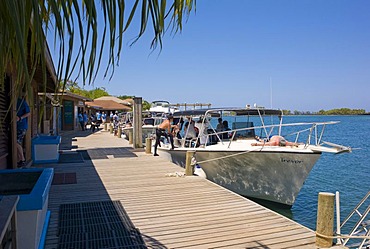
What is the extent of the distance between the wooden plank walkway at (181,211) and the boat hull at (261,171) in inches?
51.2

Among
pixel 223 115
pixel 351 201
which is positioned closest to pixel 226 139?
pixel 223 115

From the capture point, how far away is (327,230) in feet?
13.6

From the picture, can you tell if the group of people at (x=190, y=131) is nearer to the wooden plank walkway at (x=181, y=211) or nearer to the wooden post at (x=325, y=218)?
the wooden plank walkway at (x=181, y=211)

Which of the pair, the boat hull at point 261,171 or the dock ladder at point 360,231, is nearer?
the dock ladder at point 360,231

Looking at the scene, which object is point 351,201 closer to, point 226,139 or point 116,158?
point 226,139

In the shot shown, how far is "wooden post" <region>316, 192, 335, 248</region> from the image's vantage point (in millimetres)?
4129

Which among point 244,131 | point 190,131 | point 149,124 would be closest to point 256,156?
point 244,131

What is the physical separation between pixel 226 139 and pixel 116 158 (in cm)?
399

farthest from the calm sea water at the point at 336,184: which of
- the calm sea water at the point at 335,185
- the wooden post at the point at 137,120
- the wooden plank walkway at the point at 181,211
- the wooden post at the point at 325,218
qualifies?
the wooden post at the point at 137,120

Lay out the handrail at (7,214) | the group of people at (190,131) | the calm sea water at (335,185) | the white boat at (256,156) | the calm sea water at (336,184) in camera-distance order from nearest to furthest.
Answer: the handrail at (7,214) < the white boat at (256,156) < the calm sea water at (335,185) < the calm sea water at (336,184) < the group of people at (190,131)

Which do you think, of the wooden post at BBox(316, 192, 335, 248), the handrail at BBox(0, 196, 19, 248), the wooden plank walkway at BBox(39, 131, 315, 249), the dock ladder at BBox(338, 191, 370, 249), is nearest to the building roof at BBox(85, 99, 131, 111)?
the wooden plank walkway at BBox(39, 131, 315, 249)

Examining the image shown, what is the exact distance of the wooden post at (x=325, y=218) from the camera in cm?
413

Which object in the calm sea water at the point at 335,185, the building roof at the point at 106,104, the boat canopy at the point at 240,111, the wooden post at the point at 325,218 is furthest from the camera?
the building roof at the point at 106,104

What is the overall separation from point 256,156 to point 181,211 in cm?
378
